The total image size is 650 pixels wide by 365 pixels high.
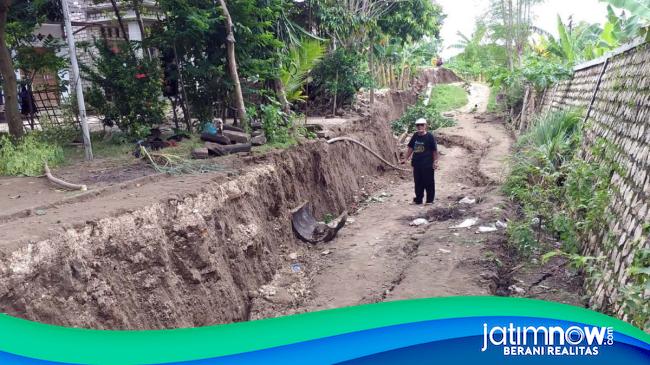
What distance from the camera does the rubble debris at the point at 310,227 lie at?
27.1 feet

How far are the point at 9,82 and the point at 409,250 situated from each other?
23.6 feet

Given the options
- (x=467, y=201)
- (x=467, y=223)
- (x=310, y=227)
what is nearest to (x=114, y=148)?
(x=310, y=227)

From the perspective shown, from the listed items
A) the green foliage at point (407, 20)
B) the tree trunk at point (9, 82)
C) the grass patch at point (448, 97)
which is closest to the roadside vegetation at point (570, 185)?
the green foliage at point (407, 20)

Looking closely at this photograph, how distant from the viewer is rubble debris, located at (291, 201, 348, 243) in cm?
827

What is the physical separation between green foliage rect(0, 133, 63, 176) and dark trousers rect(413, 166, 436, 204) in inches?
244

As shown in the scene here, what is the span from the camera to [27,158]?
7230mm

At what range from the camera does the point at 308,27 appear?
1366 centimetres

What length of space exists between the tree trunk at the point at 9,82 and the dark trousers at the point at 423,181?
7178 mm

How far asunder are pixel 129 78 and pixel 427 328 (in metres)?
7.67

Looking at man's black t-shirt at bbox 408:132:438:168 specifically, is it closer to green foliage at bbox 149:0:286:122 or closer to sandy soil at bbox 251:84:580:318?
sandy soil at bbox 251:84:580:318

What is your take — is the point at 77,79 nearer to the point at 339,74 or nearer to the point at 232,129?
the point at 232,129

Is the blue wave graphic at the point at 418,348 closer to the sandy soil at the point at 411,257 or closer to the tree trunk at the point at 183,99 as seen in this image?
the sandy soil at the point at 411,257

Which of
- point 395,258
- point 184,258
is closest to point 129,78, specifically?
point 184,258

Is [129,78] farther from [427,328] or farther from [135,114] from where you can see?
[427,328]
